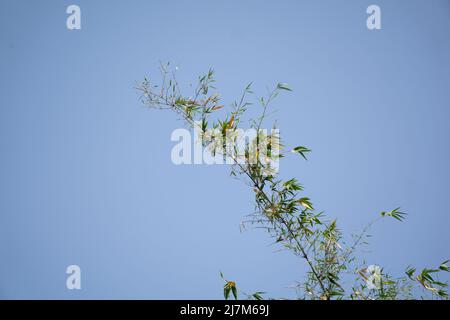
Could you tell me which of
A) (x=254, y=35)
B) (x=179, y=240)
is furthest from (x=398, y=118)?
(x=179, y=240)

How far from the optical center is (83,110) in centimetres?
607

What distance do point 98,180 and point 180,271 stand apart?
2.07 m

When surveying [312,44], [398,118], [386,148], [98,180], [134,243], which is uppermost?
[312,44]

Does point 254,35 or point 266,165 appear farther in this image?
point 254,35

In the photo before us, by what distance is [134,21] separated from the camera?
19.7ft

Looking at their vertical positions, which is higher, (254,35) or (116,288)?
(254,35)

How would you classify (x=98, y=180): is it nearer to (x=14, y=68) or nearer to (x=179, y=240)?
(x=179, y=240)

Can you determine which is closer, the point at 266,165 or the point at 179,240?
the point at 266,165

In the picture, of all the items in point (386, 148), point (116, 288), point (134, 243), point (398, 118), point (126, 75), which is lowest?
point (116, 288)

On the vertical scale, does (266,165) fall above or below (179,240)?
above

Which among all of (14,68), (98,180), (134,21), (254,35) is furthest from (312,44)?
(14,68)

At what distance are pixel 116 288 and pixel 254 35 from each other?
485cm

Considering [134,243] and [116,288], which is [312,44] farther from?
[116,288]

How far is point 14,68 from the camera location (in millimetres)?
5750
